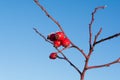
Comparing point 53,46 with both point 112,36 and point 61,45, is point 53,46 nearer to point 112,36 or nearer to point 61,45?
point 61,45

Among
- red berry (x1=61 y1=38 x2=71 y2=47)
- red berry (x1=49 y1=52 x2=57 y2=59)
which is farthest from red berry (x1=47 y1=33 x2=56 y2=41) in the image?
red berry (x1=49 y1=52 x2=57 y2=59)

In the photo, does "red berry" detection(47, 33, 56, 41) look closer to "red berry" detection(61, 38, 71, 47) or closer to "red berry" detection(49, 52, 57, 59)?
"red berry" detection(61, 38, 71, 47)

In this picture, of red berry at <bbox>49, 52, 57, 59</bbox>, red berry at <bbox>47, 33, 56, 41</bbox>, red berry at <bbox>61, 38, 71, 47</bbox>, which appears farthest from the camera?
red berry at <bbox>47, 33, 56, 41</bbox>

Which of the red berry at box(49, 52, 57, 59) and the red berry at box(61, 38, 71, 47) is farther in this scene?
the red berry at box(49, 52, 57, 59)

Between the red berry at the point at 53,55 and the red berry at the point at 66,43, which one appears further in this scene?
the red berry at the point at 53,55

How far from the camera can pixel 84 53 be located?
7.14 ft

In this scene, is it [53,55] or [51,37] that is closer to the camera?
[53,55]

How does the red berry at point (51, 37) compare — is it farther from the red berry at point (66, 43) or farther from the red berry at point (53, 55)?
the red berry at point (53, 55)

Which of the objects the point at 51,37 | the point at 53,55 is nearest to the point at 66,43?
the point at 53,55

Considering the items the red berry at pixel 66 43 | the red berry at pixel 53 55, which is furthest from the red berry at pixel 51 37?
the red berry at pixel 53 55

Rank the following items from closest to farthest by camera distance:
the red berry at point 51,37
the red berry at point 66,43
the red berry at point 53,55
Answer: the red berry at point 66,43 < the red berry at point 53,55 < the red berry at point 51,37

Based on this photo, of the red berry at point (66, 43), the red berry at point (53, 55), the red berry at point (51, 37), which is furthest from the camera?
the red berry at point (51, 37)

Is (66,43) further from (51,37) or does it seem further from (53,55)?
(51,37)

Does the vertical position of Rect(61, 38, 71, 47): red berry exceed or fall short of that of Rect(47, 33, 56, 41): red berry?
it falls short
